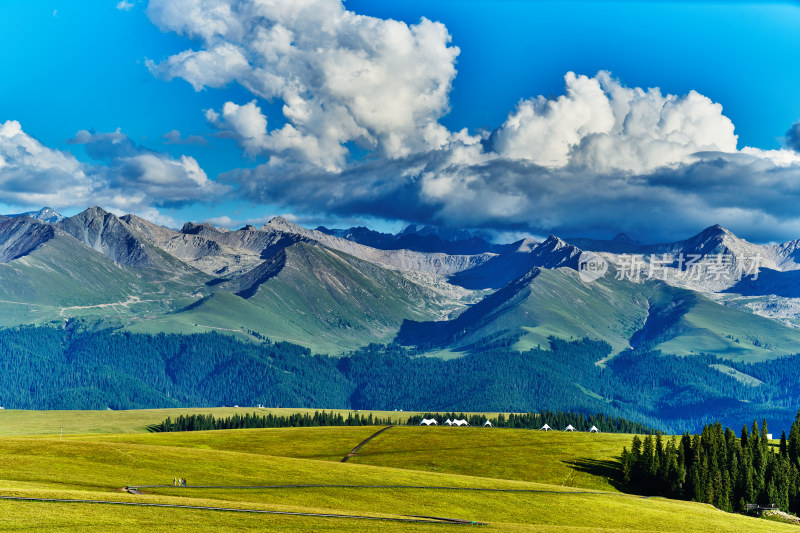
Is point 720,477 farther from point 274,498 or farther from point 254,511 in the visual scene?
point 254,511

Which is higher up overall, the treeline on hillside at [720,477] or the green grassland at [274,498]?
the treeline on hillside at [720,477]

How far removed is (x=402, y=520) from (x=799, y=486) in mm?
122378

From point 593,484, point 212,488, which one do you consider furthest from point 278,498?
point 593,484

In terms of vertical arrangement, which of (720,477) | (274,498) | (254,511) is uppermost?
(720,477)

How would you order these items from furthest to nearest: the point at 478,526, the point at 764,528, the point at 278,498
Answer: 1. the point at 764,528
2. the point at 278,498
3. the point at 478,526

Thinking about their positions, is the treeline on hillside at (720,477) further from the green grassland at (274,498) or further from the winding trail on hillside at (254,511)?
the winding trail on hillside at (254,511)

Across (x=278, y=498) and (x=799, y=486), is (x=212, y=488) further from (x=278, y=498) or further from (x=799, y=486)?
(x=799, y=486)

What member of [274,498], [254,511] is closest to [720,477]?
[274,498]

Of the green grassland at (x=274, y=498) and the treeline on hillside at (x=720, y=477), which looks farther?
the treeline on hillside at (x=720, y=477)

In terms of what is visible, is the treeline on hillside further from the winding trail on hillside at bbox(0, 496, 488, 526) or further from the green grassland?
the winding trail on hillside at bbox(0, 496, 488, 526)

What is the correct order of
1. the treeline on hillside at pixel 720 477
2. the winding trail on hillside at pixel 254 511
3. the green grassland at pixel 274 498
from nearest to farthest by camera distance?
1. the green grassland at pixel 274 498
2. the winding trail on hillside at pixel 254 511
3. the treeline on hillside at pixel 720 477

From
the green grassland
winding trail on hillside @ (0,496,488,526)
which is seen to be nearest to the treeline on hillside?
the green grassland

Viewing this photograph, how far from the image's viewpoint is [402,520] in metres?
104

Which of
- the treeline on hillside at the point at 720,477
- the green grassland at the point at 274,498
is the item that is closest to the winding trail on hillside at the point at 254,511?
the green grassland at the point at 274,498
